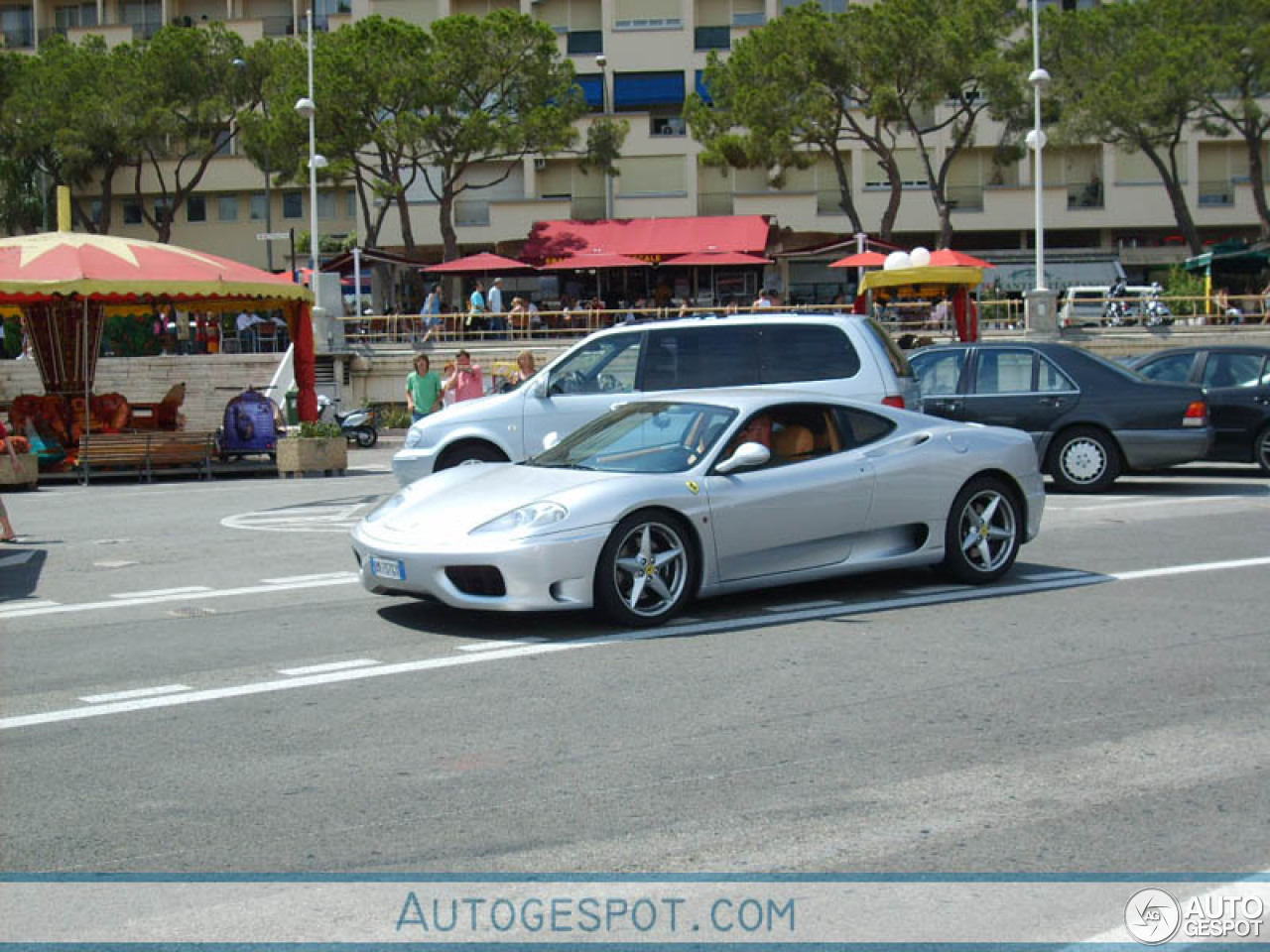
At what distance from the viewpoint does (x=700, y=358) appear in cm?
1371

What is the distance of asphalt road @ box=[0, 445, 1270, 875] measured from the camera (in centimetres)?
498

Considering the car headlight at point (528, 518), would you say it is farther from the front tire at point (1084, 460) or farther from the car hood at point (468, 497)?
the front tire at point (1084, 460)

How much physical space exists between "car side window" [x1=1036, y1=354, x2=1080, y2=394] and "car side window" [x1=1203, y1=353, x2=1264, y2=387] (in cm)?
270

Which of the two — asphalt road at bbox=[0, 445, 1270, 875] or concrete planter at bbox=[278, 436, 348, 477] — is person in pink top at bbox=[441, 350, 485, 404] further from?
asphalt road at bbox=[0, 445, 1270, 875]

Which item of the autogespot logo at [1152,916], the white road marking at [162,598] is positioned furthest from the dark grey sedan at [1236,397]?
the autogespot logo at [1152,916]

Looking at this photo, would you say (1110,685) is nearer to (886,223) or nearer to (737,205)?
(886,223)

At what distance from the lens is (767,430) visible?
9227 mm

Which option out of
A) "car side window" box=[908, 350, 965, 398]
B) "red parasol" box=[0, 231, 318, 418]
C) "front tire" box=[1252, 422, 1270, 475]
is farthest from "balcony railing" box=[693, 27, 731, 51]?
"front tire" box=[1252, 422, 1270, 475]

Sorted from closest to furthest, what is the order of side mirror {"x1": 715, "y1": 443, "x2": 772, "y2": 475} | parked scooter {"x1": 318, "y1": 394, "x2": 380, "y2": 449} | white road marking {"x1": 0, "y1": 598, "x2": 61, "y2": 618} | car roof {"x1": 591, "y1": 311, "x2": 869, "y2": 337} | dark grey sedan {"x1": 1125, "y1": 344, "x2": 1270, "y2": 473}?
side mirror {"x1": 715, "y1": 443, "x2": 772, "y2": 475} < white road marking {"x1": 0, "y1": 598, "x2": 61, "y2": 618} < car roof {"x1": 591, "y1": 311, "x2": 869, "y2": 337} < dark grey sedan {"x1": 1125, "y1": 344, "x2": 1270, "y2": 473} < parked scooter {"x1": 318, "y1": 394, "x2": 380, "y2": 449}

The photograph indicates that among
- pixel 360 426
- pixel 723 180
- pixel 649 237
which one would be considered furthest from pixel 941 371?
pixel 723 180

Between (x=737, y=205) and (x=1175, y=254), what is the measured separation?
17.5m

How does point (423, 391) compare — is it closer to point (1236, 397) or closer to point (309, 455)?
point (309, 455)

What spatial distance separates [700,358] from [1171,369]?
7.44 meters

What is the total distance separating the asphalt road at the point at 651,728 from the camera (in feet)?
16.4
